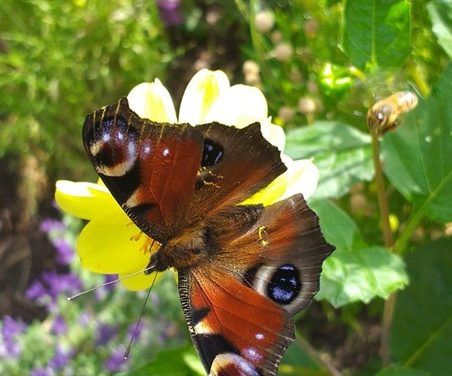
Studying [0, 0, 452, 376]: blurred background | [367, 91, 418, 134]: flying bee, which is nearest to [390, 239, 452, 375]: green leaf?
[0, 0, 452, 376]: blurred background

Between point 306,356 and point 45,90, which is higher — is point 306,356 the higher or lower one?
the lower one

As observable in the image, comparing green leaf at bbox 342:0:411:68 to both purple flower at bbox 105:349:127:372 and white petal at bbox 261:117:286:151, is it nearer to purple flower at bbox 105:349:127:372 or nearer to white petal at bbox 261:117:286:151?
white petal at bbox 261:117:286:151

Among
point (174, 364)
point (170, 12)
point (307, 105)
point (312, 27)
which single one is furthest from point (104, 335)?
point (170, 12)

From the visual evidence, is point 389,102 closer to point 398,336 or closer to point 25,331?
point 398,336

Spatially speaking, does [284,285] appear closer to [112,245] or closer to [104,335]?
[112,245]

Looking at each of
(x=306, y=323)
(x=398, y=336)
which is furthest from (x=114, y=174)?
(x=306, y=323)
